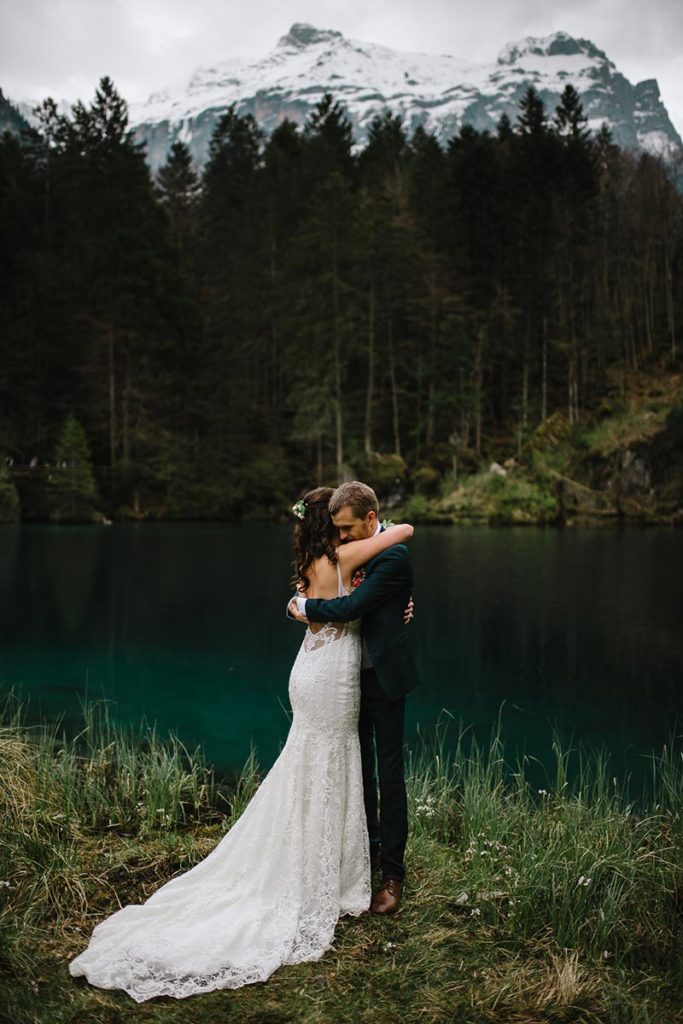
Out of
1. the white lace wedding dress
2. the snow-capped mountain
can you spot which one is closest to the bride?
the white lace wedding dress

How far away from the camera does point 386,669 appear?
345cm

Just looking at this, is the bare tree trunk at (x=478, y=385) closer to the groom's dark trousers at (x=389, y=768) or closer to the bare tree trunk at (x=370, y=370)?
the bare tree trunk at (x=370, y=370)

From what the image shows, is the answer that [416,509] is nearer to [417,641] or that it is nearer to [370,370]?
[370,370]

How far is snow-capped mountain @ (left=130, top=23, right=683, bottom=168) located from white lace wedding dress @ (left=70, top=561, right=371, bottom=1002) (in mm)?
123069

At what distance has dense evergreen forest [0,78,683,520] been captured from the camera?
35594 mm

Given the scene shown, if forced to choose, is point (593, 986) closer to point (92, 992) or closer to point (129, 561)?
point (92, 992)

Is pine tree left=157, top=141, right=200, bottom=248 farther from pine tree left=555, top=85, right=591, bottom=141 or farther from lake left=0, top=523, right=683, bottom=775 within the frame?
lake left=0, top=523, right=683, bottom=775

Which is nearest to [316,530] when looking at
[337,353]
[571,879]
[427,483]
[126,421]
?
[571,879]

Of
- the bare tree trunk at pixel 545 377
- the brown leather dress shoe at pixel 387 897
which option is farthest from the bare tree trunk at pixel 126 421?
the brown leather dress shoe at pixel 387 897

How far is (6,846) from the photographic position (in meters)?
3.93

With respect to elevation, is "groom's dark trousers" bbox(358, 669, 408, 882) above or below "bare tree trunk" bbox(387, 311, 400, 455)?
below

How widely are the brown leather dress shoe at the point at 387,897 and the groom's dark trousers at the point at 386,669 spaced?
0.10ft

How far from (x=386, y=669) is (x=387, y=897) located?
3.37 ft

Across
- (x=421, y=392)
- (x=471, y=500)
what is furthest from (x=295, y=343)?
(x=471, y=500)
